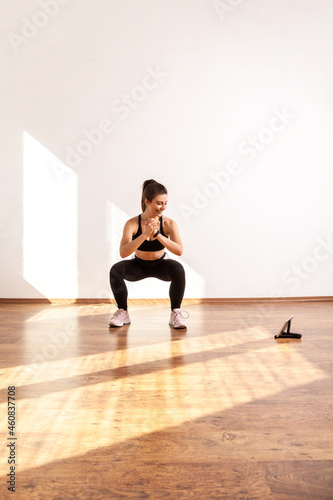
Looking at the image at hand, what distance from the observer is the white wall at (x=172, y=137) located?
4.06 m

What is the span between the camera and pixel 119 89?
13.3ft

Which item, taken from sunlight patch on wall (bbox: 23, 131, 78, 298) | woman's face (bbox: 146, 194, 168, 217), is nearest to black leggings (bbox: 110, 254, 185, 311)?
woman's face (bbox: 146, 194, 168, 217)

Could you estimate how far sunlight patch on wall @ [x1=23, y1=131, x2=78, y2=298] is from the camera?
13.5 feet

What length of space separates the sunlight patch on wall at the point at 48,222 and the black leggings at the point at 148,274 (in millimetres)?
966

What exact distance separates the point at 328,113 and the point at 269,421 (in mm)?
3185

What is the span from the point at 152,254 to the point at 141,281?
876 mm

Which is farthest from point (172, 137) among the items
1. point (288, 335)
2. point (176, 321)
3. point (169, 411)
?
point (169, 411)

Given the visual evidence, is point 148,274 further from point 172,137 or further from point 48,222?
point 172,137

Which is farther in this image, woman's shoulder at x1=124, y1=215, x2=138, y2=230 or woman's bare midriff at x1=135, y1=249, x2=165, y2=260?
woman's bare midriff at x1=135, y1=249, x2=165, y2=260

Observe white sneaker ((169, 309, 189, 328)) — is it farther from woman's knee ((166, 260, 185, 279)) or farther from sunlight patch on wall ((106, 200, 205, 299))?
sunlight patch on wall ((106, 200, 205, 299))

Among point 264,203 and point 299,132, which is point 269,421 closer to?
point 264,203

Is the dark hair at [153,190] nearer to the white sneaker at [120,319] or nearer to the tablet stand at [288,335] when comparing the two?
the white sneaker at [120,319]

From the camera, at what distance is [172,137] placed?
4.12m

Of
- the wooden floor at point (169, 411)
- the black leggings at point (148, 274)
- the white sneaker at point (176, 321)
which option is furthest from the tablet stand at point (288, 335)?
the black leggings at point (148, 274)
